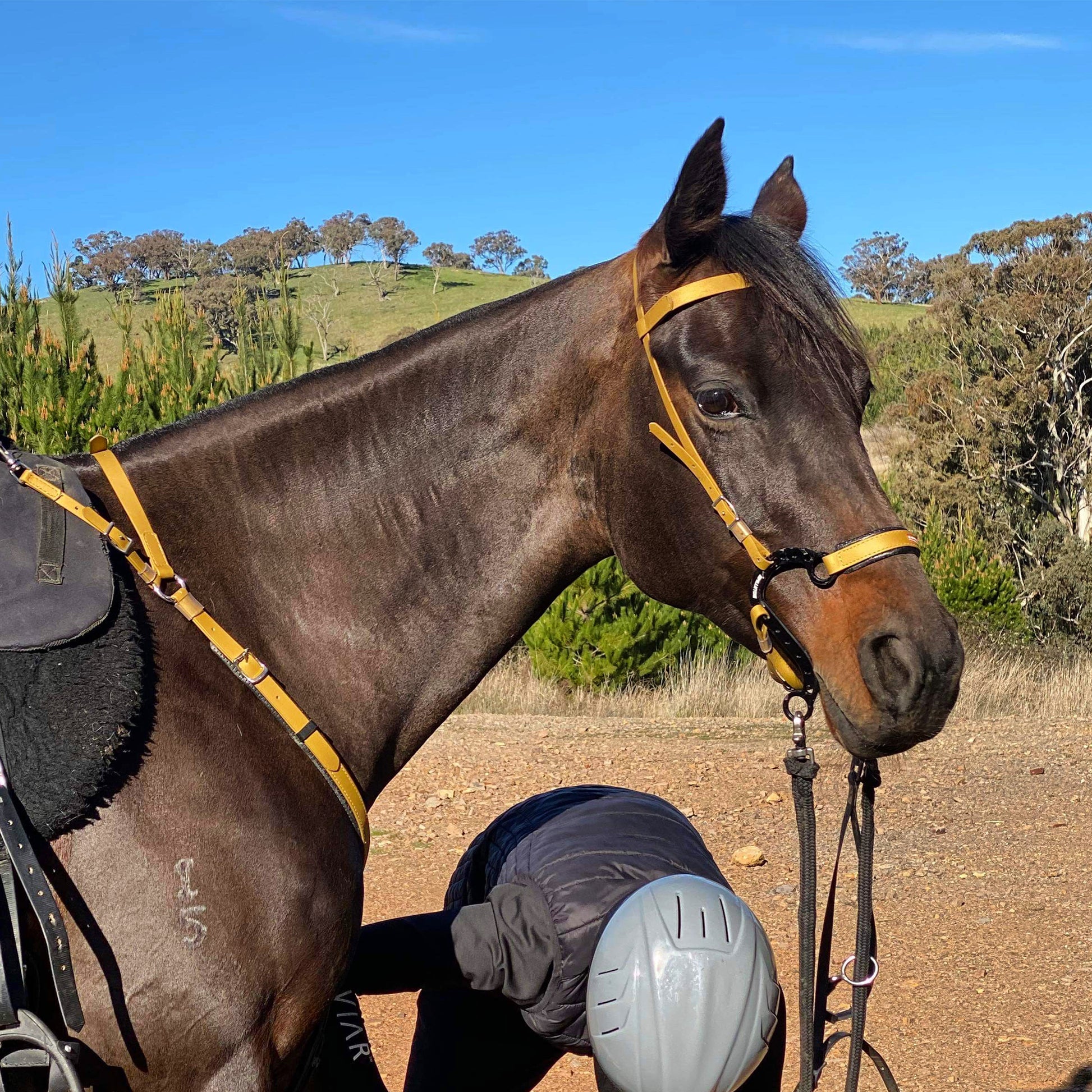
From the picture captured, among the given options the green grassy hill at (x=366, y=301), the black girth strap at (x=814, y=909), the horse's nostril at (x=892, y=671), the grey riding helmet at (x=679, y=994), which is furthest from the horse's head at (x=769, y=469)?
the green grassy hill at (x=366, y=301)

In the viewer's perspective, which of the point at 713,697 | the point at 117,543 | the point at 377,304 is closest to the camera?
the point at 117,543

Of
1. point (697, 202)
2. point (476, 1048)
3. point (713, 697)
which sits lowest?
point (713, 697)

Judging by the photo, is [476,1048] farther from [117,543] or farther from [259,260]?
[259,260]

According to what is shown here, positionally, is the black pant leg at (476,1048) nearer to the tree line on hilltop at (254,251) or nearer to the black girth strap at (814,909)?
the black girth strap at (814,909)

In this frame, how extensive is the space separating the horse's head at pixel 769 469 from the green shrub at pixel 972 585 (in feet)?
37.2

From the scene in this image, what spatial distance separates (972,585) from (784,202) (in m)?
11.8

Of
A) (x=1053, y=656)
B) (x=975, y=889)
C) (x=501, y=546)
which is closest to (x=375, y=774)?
(x=501, y=546)

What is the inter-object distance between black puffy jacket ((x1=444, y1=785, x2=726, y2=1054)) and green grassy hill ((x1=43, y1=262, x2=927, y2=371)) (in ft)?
124

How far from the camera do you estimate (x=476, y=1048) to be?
2951mm

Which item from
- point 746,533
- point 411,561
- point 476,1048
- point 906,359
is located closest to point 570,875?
point 476,1048

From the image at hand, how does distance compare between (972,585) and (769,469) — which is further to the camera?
(972,585)

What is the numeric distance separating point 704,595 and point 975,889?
4.90m

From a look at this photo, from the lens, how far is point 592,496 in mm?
2266

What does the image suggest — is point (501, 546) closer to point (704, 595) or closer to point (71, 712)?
point (704, 595)
